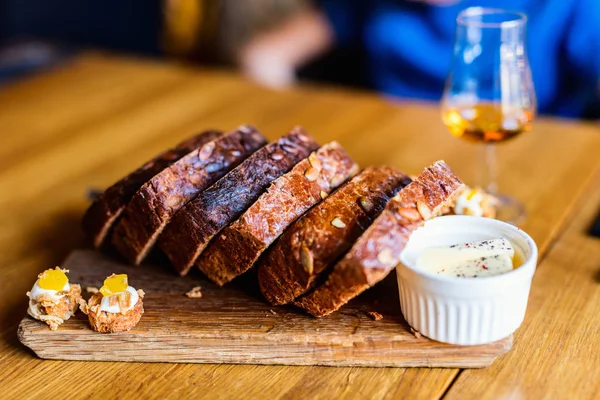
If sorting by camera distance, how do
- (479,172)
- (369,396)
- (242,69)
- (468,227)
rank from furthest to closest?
(242,69) → (479,172) → (468,227) → (369,396)

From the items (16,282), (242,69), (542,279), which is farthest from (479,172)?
(242,69)

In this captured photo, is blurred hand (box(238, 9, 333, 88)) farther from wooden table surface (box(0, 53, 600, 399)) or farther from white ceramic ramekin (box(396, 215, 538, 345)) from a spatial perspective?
white ceramic ramekin (box(396, 215, 538, 345))

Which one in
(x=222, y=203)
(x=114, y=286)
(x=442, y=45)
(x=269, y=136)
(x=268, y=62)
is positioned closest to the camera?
(x=114, y=286)

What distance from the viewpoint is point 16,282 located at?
1.65 metres

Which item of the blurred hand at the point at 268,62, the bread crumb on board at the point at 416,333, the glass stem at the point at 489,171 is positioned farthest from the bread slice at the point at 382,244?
the blurred hand at the point at 268,62

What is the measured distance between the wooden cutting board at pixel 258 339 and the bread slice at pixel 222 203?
0.42ft

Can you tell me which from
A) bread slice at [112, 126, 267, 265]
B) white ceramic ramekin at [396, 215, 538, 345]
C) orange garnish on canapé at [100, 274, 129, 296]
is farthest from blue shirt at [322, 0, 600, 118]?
orange garnish on canapé at [100, 274, 129, 296]

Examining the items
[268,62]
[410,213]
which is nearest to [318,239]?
[410,213]

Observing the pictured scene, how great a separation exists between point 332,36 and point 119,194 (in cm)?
255

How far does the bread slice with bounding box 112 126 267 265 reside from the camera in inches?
59.1

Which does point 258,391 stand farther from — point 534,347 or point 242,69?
point 242,69

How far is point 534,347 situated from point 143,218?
2.84 feet

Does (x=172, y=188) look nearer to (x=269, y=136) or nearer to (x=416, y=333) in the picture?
(x=416, y=333)

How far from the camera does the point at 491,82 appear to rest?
71.7 inches
